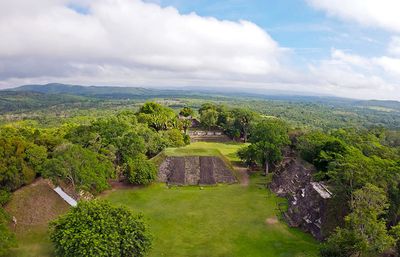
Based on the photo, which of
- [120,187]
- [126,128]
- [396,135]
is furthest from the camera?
[396,135]

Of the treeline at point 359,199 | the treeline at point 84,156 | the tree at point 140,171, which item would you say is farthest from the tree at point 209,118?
the tree at point 140,171

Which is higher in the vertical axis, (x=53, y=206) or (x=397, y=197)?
(x=397, y=197)

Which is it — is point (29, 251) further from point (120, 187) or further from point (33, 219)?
point (120, 187)

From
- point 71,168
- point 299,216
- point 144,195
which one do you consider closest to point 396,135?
point 299,216

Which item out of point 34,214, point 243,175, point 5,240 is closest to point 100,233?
point 5,240

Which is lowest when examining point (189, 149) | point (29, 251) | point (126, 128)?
point (29, 251)

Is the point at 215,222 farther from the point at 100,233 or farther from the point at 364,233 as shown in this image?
the point at 364,233

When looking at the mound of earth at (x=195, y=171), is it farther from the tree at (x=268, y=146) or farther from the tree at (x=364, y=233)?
the tree at (x=364, y=233)
